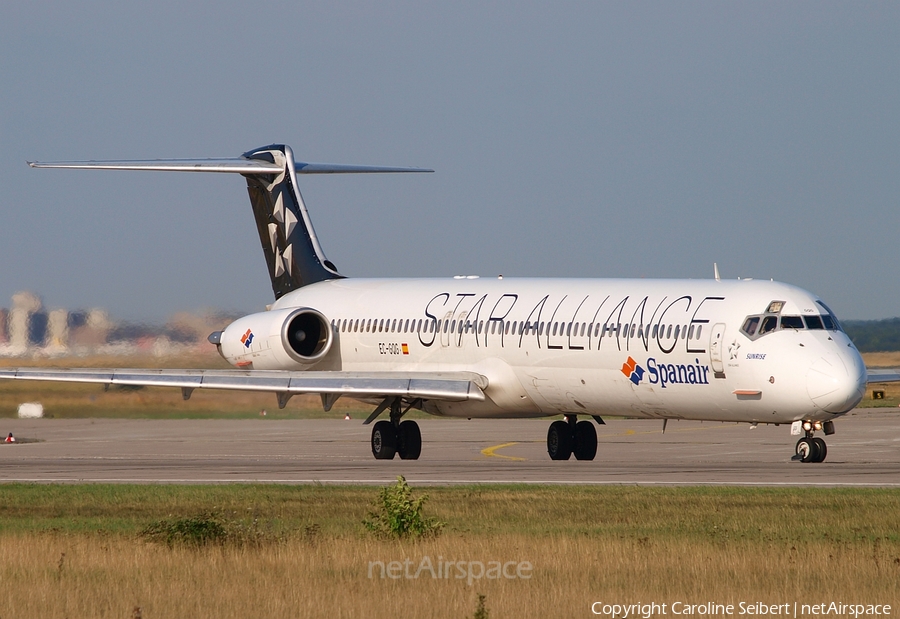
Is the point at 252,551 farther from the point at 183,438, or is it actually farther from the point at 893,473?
the point at 183,438

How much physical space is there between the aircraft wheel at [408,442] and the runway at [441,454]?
73 centimetres

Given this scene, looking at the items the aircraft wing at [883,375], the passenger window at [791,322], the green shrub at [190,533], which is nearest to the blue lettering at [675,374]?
the passenger window at [791,322]

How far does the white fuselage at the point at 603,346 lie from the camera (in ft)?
87.6

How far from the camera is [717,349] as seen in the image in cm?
2739

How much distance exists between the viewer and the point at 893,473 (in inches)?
1019

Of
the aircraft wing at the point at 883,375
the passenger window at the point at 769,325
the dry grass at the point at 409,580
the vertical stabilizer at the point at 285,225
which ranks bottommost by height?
the dry grass at the point at 409,580

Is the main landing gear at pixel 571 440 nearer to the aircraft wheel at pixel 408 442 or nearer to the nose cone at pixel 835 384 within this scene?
the aircraft wheel at pixel 408 442

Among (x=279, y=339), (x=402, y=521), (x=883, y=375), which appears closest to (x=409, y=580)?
(x=402, y=521)

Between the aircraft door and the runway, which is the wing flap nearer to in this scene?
the runway

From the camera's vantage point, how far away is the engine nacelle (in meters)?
36.0

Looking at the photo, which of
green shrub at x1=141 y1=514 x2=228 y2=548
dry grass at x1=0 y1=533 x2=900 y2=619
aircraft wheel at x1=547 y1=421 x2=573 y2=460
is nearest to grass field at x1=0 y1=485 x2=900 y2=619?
dry grass at x1=0 y1=533 x2=900 y2=619

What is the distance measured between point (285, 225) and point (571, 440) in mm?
10752

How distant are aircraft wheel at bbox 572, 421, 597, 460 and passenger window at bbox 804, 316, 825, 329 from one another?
6.71 metres

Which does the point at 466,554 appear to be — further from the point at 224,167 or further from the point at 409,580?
the point at 224,167
